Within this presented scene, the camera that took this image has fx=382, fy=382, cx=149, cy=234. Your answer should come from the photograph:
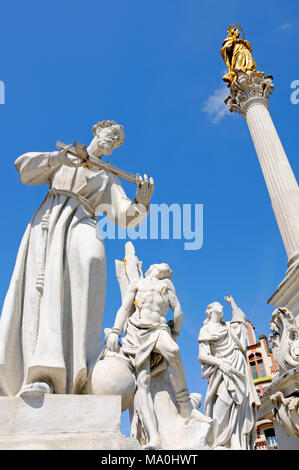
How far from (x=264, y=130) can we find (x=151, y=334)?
10.0 metres

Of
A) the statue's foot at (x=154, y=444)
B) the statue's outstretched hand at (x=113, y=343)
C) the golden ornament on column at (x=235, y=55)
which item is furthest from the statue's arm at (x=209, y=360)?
the golden ornament on column at (x=235, y=55)

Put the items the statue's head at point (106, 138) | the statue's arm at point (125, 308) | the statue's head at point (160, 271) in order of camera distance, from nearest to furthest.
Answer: the statue's head at point (106, 138), the statue's arm at point (125, 308), the statue's head at point (160, 271)

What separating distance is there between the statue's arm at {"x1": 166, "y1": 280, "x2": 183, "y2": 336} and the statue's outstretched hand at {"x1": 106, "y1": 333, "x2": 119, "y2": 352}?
192cm

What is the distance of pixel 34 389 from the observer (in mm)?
2512

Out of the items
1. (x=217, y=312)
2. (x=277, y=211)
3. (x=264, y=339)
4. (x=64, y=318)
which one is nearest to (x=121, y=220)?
(x=64, y=318)

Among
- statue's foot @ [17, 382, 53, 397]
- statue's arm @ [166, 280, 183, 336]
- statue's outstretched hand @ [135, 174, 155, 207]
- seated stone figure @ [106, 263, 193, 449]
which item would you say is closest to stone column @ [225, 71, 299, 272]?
statue's arm @ [166, 280, 183, 336]

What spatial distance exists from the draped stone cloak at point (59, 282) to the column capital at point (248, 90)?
1163 cm

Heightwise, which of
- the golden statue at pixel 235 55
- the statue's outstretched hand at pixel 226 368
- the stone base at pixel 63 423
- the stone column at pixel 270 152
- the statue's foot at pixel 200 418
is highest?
the golden statue at pixel 235 55

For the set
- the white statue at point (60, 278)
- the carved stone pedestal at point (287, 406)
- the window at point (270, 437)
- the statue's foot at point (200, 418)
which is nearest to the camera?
the white statue at point (60, 278)

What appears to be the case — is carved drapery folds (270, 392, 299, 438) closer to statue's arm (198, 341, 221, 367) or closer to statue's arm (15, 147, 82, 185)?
statue's arm (198, 341, 221, 367)

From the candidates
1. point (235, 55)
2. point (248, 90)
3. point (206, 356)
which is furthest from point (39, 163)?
point (235, 55)

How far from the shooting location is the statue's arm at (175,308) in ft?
17.8

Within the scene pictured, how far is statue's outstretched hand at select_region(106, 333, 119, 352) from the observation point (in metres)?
3.54

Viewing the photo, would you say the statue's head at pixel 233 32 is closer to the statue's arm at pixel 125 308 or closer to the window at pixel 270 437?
the statue's arm at pixel 125 308
